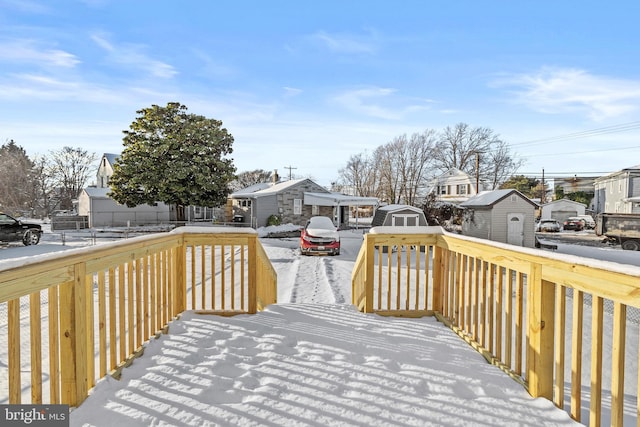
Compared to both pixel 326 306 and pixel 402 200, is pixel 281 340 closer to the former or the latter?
pixel 326 306

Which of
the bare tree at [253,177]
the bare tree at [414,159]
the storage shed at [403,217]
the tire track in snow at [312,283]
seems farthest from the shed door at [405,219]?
the bare tree at [253,177]

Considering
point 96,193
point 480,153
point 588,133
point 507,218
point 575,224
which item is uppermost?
point 588,133

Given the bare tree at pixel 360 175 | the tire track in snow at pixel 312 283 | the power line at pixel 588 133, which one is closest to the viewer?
the tire track in snow at pixel 312 283

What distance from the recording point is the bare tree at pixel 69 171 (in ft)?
111

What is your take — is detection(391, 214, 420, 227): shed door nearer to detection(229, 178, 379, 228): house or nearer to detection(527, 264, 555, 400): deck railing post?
detection(229, 178, 379, 228): house

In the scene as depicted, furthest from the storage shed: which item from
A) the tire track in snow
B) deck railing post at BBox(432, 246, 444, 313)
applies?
deck railing post at BBox(432, 246, 444, 313)

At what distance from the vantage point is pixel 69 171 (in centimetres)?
3484

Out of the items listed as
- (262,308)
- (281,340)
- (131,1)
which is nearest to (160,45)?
(131,1)

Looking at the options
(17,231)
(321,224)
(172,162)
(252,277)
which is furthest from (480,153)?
(252,277)

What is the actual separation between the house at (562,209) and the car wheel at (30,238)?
38354 mm

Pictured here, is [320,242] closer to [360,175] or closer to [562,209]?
[360,175]

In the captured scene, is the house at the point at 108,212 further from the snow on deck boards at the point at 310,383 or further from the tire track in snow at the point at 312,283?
the snow on deck boards at the point at 310,383

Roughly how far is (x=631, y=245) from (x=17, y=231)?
2715 centimetres

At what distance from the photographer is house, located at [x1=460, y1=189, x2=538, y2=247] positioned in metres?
16.1
